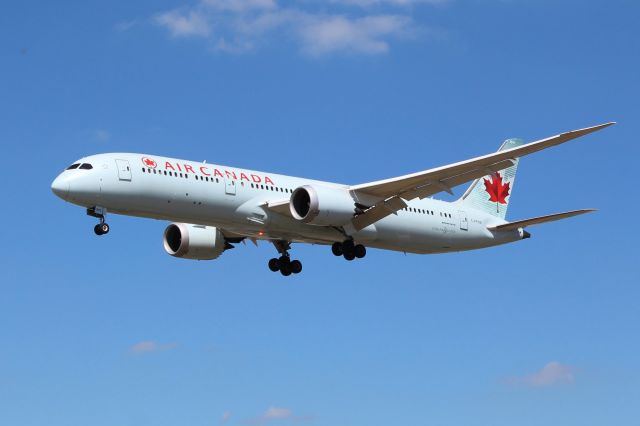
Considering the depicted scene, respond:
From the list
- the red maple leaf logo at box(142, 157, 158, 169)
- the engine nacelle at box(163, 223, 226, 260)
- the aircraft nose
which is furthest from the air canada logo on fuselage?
the engine nacelle at box(163, 223, 226, 260)

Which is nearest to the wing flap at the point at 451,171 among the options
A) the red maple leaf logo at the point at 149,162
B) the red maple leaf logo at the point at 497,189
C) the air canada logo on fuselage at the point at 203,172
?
the air canada logo on fuselage at the point at 203,172

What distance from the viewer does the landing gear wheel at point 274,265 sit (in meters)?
52.6

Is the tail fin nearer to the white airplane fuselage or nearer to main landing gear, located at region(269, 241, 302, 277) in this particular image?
the white airplane fuselage

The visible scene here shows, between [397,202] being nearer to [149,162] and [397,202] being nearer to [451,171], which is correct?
[451,171]

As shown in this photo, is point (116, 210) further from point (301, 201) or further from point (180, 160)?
point (301, 201)

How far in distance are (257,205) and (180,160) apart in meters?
3.57

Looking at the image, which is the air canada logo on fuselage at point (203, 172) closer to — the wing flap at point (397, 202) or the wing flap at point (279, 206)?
the wing flap at point (279, 206)

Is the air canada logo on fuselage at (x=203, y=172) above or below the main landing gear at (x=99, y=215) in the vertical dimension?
above

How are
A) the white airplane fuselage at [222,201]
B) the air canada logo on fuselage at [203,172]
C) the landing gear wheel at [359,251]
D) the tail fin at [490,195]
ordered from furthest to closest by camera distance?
the tail fin at [490,195] < the landing gear wheel at [359,251] < the air canada logo on fuselage at [203,172] < the white airplane fuselage at [222,201]

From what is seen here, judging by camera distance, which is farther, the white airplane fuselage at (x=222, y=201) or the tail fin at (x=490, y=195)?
the tail fin at (x=490, y=195)

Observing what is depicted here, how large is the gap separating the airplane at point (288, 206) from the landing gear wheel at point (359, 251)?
5 cm

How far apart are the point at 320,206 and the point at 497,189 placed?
14121mm

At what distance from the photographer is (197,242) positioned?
52.0 metres

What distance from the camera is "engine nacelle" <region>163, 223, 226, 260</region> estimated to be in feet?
171
